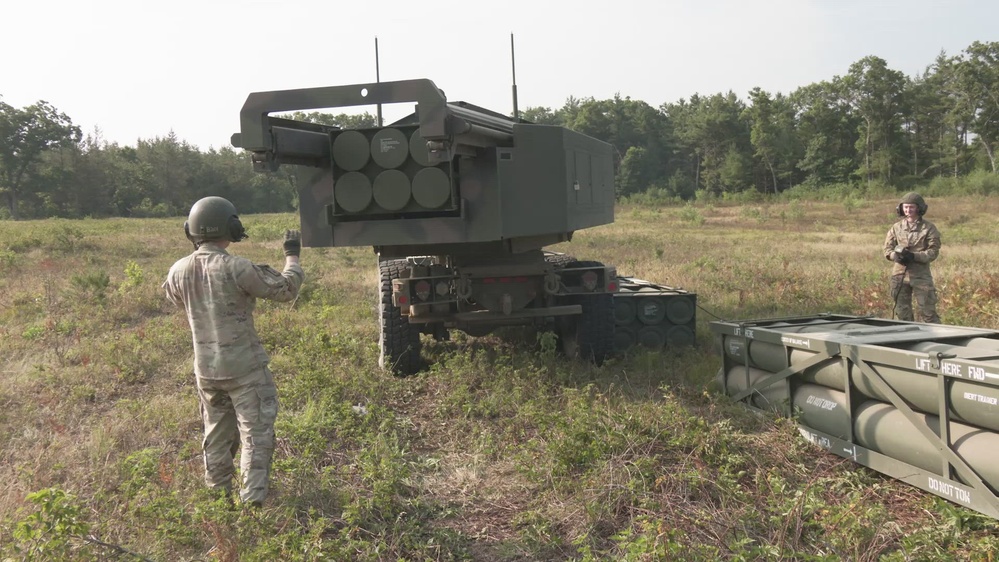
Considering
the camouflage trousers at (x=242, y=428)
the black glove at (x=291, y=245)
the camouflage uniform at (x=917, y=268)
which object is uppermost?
the black glove at (x=291, y=245)

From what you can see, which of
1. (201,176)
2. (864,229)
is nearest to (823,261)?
(864,229)

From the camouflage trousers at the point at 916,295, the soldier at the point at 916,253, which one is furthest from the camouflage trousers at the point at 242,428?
the camouflage trousers at the point at 916,295

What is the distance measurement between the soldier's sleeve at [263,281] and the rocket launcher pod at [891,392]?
3327 millimetres

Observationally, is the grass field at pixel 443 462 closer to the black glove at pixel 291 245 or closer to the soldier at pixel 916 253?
the soldier at pixel 916 253

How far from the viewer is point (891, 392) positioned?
407cm

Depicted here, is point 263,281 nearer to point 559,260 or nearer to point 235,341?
point 235,341

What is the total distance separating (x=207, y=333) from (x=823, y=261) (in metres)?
13.2

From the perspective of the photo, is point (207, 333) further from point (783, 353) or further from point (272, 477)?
point (783, 353)

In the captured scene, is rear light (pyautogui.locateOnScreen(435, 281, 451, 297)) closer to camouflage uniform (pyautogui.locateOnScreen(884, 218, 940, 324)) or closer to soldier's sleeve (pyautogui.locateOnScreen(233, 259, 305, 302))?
soldier's sleeve (pyautogui.locateOnScreen(233, 259, 305, 302))

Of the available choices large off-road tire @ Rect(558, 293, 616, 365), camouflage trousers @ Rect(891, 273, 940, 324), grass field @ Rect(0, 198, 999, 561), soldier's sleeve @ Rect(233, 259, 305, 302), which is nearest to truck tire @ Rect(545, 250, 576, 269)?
large off-road tire @ Rect(558, 293, 616, 365)

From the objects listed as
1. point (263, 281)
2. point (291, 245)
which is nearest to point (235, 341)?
point (263, 281)

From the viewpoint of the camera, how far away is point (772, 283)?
11.7 meters

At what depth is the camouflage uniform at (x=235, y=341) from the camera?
3762 millimetres

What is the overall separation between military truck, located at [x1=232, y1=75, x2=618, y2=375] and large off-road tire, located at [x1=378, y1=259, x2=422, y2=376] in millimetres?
10
